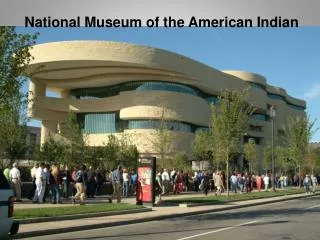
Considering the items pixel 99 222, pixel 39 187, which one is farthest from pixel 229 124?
pixel 99 222

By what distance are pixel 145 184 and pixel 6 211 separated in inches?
564

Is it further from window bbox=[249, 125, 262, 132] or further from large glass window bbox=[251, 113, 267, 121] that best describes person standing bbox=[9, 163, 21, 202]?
large glass window bbox=[251, 113, 267, 121]

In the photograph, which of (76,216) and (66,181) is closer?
(76,216)

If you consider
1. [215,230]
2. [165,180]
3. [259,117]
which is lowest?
[215,230]

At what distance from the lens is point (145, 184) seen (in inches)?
947

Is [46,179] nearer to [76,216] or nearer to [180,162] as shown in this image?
[76,216]

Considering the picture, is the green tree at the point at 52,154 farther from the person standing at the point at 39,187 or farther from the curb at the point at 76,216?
the curb at the point at 76,216

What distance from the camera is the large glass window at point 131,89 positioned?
88.7 metres

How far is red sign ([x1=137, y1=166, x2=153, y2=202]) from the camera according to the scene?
24.0 m

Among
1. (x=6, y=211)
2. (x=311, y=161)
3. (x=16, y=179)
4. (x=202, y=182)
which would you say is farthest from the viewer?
(x=311, y=161)

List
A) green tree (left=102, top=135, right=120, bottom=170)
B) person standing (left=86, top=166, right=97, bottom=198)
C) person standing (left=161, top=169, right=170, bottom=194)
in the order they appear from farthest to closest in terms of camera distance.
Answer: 1. green tree (left=102, top=135, right=120, bottom=170)
2. person standing (left=161, top=169, right=170, bottom=194)
3. person standing (left=86, top=166, right=97, bottom=198)

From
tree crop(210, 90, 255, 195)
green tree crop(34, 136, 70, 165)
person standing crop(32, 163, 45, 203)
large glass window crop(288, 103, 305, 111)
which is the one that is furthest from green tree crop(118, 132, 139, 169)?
large glass window crop(288, 103, 305, 111)

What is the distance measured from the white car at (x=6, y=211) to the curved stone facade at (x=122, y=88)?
68.4 m

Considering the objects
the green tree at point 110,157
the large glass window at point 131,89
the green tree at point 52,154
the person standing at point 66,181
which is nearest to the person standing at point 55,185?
the person standing at point 66,181
